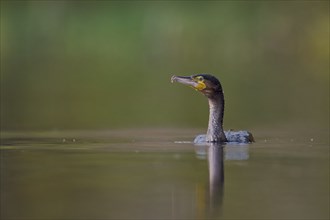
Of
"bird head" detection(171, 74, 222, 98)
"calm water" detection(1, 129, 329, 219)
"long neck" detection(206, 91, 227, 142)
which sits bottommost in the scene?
"calm water" detection(1, 129, 329, 219)

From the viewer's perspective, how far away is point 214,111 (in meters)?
15.2

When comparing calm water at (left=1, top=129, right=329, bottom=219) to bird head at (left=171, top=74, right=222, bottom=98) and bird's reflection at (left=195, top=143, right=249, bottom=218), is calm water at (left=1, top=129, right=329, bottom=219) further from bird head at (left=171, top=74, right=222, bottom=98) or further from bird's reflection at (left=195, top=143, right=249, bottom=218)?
bird head at (left=171, top=74, right=222, bottom=98)

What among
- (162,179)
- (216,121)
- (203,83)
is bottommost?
(162,179)

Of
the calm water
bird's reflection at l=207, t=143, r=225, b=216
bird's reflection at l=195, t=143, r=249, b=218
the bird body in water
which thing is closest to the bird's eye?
the bird body in water

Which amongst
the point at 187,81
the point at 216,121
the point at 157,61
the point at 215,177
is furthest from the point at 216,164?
the point at 157,61

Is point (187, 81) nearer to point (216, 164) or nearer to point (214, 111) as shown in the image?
point (214, 111)

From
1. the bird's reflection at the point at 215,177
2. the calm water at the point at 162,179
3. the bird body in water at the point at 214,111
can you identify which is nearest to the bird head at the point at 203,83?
the bird body in water at the point at 214,111

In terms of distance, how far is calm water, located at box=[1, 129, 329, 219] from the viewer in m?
9.48

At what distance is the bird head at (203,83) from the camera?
15008 millimetres

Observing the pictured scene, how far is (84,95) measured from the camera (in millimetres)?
24484

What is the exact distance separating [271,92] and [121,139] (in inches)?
352

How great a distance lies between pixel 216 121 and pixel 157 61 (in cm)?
1659

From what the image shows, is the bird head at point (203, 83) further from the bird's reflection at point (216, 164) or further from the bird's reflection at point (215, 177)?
the bird's reflection at point (215, 177)

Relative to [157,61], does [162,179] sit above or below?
below
